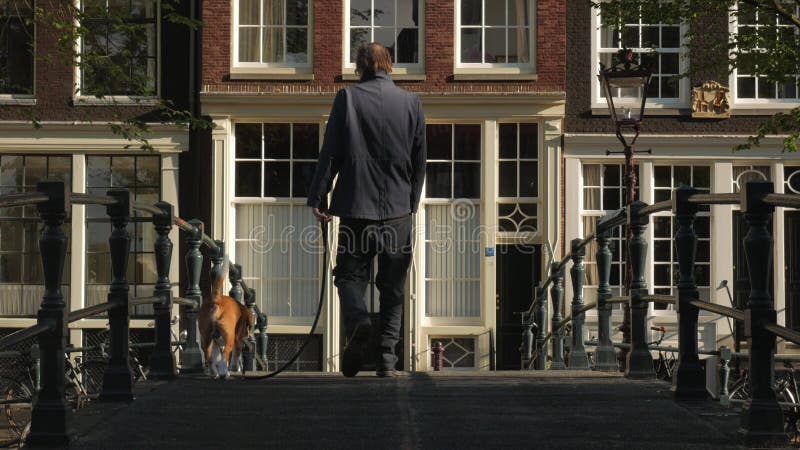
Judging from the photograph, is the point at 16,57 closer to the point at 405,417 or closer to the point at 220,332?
the point at 220,332

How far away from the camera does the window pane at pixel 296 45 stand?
77.9 ft

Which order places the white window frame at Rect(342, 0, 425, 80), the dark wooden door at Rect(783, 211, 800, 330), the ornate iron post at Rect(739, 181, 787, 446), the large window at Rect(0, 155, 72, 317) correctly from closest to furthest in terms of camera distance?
the ornate iron post at Rect(739, 181, 787, 446), the white window frame at Rect(342, 0, 425, 80), the dark wooden door at Rect(783, 211, 800, 330), the large window at Rect(0, 155, 72, 317)

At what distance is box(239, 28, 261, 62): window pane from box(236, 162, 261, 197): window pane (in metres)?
1.70

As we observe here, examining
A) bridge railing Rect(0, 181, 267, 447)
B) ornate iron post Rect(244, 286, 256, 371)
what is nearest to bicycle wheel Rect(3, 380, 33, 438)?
ornate iron post Rect(244, 286, 256, 371)

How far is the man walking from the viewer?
27.6 ft

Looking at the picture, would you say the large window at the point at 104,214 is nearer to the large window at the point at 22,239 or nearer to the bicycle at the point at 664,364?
the large window at the point at 22,239

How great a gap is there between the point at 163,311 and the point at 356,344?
4.49ft

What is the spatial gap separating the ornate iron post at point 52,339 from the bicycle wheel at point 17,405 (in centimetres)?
907

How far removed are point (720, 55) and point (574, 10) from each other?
5.36 meters

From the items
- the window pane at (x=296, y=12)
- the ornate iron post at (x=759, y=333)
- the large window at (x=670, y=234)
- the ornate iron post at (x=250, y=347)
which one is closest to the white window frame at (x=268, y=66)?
the window pane at (x=296, y=12)

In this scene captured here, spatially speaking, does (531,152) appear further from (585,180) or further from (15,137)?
(15,137)

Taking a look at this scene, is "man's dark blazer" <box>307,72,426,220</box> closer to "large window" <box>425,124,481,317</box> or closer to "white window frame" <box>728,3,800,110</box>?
"large window" <box>425,124,481,317</box>

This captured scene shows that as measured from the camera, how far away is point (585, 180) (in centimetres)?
2356

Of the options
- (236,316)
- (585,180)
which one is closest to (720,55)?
(585,180)
